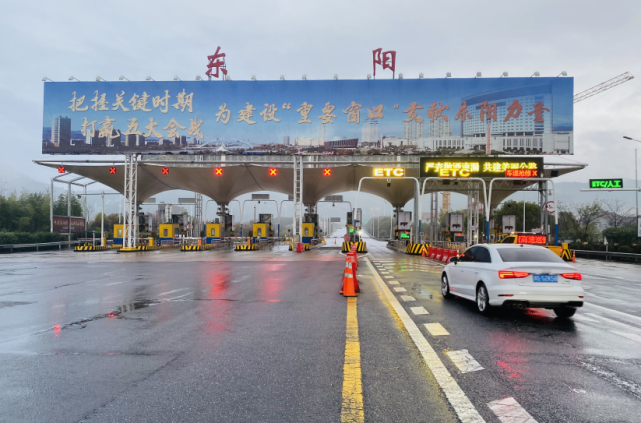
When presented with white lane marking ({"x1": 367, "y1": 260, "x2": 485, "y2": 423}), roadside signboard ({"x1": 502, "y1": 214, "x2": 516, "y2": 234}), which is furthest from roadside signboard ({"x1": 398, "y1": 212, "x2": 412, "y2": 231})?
white lane marking ({"x1": 367, "y1": 260, "x2": 485, "y2": 423})

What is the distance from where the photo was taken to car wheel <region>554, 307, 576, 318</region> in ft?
25.6

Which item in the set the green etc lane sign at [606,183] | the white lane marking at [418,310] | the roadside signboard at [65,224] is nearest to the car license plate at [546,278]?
the white lane marking at [418,310]

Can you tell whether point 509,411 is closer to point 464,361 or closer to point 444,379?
point 444,379

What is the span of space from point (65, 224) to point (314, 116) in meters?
28.6

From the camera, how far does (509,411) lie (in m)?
3.58

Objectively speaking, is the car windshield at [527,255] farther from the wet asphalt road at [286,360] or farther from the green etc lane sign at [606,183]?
the green etc lane sign at [606,183]

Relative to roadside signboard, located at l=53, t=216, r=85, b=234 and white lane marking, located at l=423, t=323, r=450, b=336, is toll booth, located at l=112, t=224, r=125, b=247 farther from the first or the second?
white lane marking, located at l=423, t=323, r=450, b=336

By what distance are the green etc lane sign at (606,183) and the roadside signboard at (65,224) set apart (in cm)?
4588

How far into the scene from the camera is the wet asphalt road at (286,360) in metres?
3.63

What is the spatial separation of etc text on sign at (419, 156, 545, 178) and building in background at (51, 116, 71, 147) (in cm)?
2972

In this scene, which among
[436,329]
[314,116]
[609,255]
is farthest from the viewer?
[314,116]

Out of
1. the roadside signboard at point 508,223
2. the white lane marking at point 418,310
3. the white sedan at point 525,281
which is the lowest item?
the white lane marking at point 418,310

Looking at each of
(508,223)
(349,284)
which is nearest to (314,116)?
(508,223)

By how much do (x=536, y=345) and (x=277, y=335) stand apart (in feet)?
11.9
